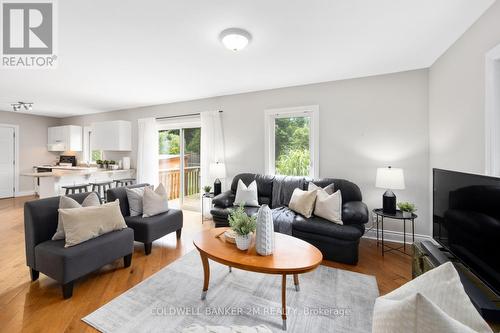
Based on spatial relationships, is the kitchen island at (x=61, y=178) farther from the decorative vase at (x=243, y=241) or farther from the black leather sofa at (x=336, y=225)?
the decorative vase at (x=243, y=241)

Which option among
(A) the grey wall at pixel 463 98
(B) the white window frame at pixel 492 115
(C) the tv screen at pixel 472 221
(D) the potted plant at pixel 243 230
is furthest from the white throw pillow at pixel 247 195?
(B) the white window frame at pixel 492 115

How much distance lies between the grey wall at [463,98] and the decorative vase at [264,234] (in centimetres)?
192

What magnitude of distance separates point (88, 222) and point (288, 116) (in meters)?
3.28

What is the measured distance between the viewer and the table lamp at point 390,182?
2807 mm

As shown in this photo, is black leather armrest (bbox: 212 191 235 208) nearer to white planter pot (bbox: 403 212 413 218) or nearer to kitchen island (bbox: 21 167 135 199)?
white planter pot (bbox: 403 212 413 218)

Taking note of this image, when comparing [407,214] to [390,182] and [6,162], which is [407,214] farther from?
[6,162]

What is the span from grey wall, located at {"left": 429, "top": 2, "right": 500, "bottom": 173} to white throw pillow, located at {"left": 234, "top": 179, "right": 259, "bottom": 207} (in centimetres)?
248

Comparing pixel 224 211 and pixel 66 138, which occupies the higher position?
pixel 66 138

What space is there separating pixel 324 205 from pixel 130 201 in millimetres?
2640

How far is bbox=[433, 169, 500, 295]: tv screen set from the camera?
133cm

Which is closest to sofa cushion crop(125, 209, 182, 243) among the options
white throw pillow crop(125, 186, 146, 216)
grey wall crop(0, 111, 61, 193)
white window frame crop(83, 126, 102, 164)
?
white throw pillow crop(125, 186, 146, 216)

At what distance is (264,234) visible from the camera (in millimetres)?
1843

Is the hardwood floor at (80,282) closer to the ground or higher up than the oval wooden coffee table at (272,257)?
closer to the ground

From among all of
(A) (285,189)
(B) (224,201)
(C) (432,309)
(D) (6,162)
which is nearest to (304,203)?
(A) (285,189)
